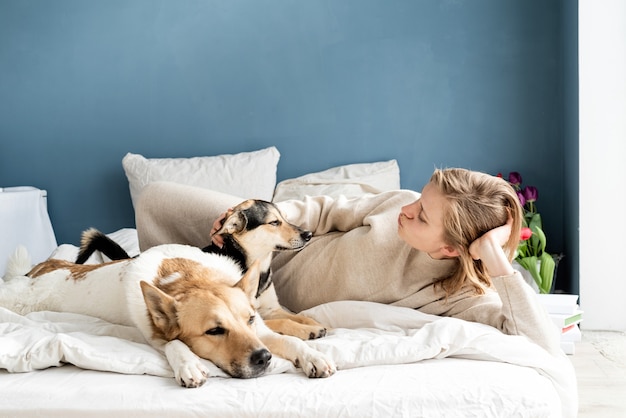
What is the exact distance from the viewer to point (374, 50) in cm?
391

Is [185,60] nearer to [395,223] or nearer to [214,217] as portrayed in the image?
[214,217]

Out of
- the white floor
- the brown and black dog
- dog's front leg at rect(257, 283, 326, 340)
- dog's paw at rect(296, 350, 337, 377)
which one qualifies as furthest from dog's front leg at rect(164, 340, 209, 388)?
the white floor

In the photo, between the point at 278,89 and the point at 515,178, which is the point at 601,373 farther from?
→ the point at 278,89

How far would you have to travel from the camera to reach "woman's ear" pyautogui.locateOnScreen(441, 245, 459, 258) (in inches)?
69.9

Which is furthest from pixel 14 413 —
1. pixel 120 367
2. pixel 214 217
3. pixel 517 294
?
pixel 517 294

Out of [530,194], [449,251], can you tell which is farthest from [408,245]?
[530,194]

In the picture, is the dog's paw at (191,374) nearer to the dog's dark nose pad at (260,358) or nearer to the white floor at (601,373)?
the dog's dark nose pad at (260,358)

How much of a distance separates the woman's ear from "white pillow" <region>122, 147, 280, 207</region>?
2.00m

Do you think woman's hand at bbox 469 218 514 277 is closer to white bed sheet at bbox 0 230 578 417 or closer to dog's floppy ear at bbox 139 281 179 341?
white bed sheet at bbox 0 230 578 417

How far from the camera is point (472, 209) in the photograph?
67.6 inches

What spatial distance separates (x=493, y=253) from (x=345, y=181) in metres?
1.92

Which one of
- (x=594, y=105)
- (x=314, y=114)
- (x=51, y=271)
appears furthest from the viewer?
(x=314, y=114)

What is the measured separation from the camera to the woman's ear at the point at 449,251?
177 centimetres

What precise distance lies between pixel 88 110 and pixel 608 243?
9.48 feet
